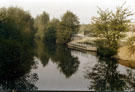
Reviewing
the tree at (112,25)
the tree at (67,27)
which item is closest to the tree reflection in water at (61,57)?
the tree at (67,27)

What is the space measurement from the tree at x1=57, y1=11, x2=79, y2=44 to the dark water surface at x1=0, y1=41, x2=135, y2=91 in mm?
159

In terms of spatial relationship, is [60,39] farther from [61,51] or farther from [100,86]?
[100,86]

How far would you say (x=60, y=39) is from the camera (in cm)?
266

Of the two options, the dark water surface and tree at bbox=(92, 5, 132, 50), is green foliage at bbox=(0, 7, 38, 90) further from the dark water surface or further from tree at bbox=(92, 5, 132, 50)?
tree at bbox=(92, 5, 132, 50)

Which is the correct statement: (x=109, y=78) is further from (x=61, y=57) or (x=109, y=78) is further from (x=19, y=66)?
(x=19, y=66)

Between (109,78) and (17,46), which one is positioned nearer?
(109,78)

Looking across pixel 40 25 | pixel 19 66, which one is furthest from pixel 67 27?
pixel 19 66

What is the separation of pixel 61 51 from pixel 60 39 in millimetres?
209

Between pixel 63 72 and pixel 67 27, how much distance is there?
2.51 ft

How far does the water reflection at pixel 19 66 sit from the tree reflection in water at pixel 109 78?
0.98m

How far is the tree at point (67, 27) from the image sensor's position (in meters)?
2.60

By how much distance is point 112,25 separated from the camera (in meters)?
2.51

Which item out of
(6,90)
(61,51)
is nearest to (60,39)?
(61,51)

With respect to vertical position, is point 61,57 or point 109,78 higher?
point 61,57
